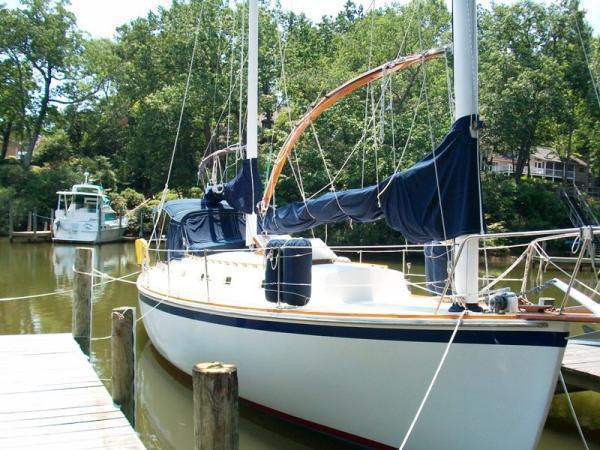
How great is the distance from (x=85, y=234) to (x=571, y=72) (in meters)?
29.0

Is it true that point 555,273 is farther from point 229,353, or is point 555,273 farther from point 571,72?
point 229,353

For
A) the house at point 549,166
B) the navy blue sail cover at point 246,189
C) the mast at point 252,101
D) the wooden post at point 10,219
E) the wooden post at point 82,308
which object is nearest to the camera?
the wooden post at point 82,308

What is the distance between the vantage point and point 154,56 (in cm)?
3809

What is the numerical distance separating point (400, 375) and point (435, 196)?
1.97 metres

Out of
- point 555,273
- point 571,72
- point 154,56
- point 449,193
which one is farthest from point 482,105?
point 449,193

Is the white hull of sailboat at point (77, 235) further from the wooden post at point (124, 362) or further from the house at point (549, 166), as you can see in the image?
the house at point (549, 166)

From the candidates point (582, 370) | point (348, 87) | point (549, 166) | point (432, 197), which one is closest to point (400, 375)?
point (432, 197)

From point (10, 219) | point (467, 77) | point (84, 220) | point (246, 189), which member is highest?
point (467, 77)

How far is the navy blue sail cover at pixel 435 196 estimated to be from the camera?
5.88 m

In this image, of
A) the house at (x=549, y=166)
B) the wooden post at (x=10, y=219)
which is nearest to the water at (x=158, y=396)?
the wooden post at (x=10, y=219)

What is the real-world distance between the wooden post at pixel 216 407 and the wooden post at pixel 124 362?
7.12 ft

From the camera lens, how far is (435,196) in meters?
6.16

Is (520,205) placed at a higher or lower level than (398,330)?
higher

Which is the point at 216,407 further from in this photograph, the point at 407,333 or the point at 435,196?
the point at 435,196
